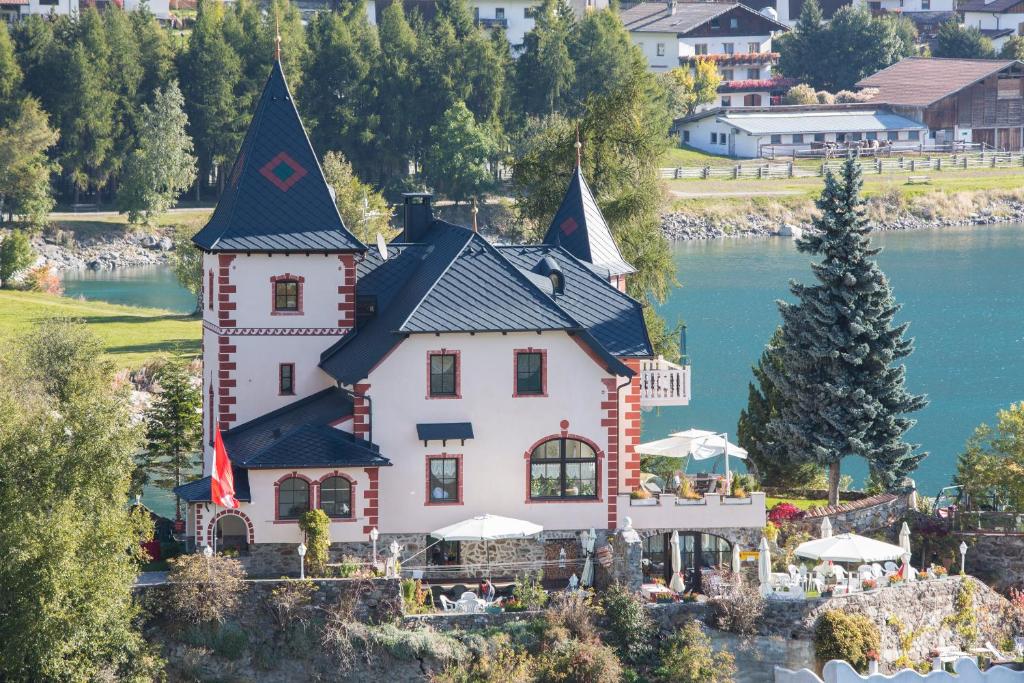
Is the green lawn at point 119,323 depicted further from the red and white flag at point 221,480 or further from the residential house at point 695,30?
the residential house at point 695,30

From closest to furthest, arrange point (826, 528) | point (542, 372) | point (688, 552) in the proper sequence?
point (542, 372) → point (688, 552) → point (826, 528)

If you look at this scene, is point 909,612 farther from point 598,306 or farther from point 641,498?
point 598,306

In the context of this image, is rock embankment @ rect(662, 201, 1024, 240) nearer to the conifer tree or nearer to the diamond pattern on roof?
the conifer tree

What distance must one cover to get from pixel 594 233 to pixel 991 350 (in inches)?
1615

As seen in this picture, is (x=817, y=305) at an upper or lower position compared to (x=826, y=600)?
upper

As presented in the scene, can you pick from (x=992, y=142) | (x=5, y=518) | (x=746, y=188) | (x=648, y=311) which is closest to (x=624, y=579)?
(x=5, y=518)

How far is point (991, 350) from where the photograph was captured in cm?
9538

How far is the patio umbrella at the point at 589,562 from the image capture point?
48.7m

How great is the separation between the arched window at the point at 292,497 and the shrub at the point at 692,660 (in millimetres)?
7775

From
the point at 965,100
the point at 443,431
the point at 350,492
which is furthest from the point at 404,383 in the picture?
the point at 965,100

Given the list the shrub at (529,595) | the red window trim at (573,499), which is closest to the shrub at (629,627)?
the shrub at (529,595)

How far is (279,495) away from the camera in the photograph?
47906 millimetres

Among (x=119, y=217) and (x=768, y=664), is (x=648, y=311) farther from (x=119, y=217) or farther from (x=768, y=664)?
(x=119, y=217)

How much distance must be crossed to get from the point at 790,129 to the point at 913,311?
5413 centimetres
